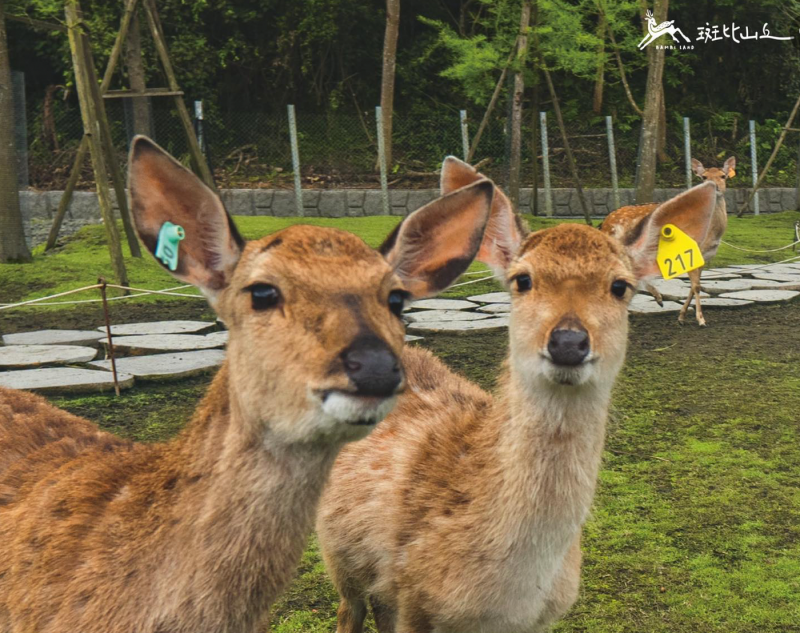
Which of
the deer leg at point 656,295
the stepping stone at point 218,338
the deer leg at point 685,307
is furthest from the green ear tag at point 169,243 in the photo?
the deer leg at point 656,295

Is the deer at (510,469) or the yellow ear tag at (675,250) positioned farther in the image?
the yellow ear tag at (675,250)

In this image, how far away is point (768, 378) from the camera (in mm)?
7324

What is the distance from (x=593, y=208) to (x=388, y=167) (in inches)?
169

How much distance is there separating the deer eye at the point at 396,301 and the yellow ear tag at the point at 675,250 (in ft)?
5.17

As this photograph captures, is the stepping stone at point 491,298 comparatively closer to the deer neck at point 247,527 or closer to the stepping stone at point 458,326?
the stepping stone at point 458,326

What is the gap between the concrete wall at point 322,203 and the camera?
1758 centimetres

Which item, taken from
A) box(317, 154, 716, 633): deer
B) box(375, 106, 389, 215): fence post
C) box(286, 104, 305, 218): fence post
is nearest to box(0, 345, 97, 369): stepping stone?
box(317, 154, 716, 633): deer

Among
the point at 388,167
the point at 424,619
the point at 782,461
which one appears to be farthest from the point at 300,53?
the point at 424,619

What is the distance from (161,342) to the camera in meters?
7.81

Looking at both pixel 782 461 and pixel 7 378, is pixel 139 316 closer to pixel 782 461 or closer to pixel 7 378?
pixel 7 378

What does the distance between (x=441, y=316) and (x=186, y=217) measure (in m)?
6.72

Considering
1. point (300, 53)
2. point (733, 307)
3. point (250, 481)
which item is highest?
point (300, 53)

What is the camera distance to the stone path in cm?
668

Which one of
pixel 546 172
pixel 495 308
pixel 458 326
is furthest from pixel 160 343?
pixel 546 172
